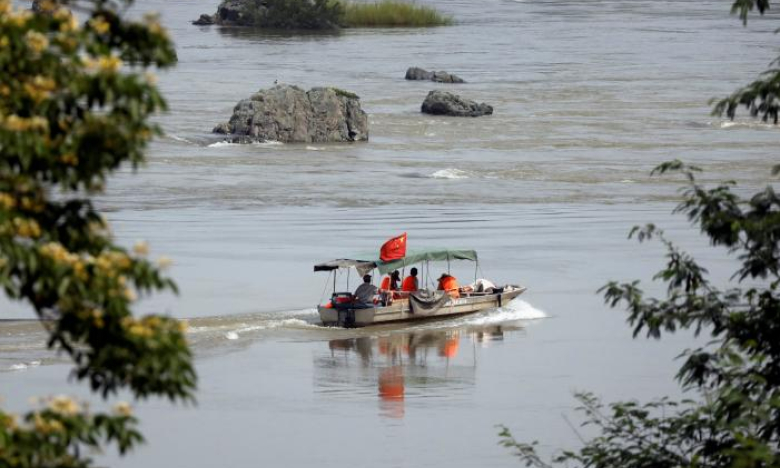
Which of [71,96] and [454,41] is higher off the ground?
[71,96]

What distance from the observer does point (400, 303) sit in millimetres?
28016

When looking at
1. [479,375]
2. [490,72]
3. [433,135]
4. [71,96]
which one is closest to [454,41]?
[490,72]

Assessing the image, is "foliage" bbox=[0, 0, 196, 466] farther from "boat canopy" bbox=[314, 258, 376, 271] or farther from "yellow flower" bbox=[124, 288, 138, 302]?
"boat canopy" bbox=[314, 258, 376, 271]

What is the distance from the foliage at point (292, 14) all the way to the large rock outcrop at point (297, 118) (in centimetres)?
5218

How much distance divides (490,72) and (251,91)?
51.4 ft

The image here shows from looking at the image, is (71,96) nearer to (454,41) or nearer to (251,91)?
(251,91)


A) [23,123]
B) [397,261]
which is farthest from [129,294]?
[397,261]

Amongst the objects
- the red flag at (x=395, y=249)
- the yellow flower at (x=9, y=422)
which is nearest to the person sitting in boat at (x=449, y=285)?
the red flag at (x=395, y=249)

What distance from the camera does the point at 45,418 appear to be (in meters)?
7.11

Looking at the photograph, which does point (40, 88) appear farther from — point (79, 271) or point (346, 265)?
point (346, 265)

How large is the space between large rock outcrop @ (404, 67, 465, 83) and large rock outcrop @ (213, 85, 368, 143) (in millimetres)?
18526

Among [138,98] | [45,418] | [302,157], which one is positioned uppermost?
[138,98]

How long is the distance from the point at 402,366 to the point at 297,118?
95.2 feet

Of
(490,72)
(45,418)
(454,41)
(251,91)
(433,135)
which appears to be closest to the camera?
(45,418)
